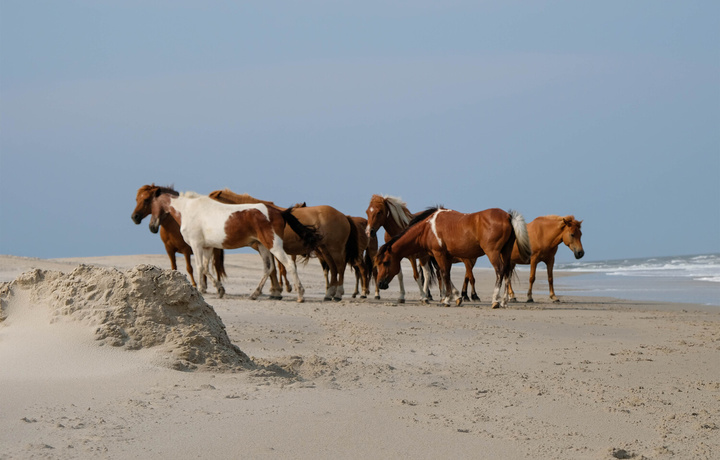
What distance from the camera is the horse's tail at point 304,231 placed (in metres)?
14.5

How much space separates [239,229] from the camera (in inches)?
567

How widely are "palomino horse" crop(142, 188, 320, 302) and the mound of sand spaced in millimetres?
7278

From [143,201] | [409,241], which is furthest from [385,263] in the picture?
[143,201]

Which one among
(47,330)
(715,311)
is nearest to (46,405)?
(47,330)

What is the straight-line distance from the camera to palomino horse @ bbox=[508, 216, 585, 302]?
17.0 metres

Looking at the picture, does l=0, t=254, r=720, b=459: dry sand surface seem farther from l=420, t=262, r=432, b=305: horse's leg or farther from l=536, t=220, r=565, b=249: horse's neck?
l=536, t=220, r=565, b=249: horse's neck

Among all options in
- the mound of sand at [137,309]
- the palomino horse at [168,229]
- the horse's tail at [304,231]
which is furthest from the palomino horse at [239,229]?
the mound of sand at [137,309]

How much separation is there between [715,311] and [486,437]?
11404 millimetres

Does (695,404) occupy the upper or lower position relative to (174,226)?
lower

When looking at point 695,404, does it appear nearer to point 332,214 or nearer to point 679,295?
point 332,214

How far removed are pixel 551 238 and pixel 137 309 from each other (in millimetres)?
12210

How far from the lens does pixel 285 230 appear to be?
15031 mm

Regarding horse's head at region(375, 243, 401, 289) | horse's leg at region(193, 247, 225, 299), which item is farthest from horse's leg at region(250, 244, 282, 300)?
horse's head at region(375, 243, 401, 289)

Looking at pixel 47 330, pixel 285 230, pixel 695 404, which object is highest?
pixel 285 230
